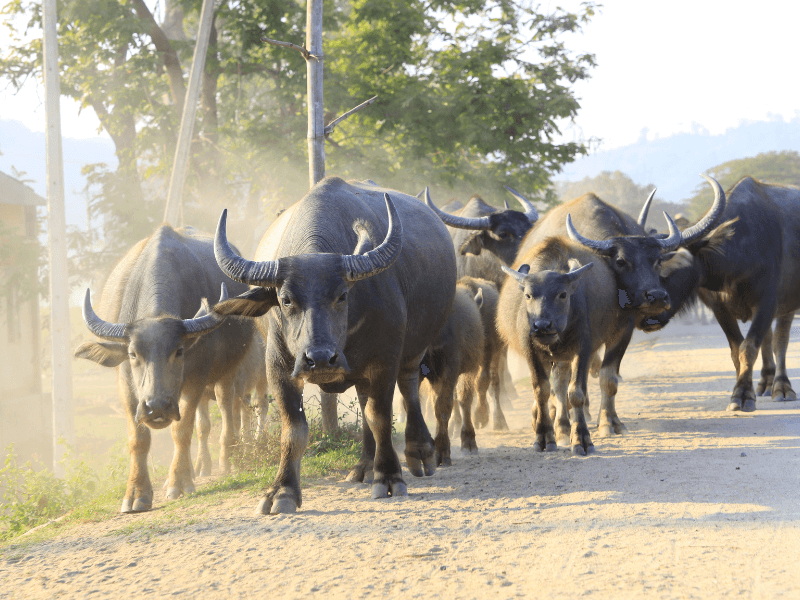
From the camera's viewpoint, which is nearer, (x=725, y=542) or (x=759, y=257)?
(x=725, y=542)

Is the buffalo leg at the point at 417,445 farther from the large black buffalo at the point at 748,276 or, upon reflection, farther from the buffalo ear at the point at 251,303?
the large black buffalo at the point at 748,276

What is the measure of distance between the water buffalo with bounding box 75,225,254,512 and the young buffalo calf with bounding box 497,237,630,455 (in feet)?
9.56

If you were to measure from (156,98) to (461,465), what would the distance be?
17.5m

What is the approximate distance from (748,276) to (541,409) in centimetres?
426

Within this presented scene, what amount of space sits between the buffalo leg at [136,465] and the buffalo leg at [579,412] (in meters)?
3.93

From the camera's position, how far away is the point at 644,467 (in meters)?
6.40

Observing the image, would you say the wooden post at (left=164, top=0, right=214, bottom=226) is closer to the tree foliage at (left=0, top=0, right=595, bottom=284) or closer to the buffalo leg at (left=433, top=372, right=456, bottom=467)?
the tree foliage at (left=0, top=0, right=595, bottom=284)

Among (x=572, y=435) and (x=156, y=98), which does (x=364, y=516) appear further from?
(x=156, y=98)

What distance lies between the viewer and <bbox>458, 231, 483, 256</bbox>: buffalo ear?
36.3 ft

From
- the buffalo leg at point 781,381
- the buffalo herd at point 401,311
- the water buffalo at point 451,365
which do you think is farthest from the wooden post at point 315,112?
the buffalo leg at point 781,381

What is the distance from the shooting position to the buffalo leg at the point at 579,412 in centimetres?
720

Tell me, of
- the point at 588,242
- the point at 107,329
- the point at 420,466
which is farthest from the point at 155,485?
the point at 588,242

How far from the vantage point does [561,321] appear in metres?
7.03

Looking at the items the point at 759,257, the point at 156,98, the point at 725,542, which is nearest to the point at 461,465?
the point at 725,542
